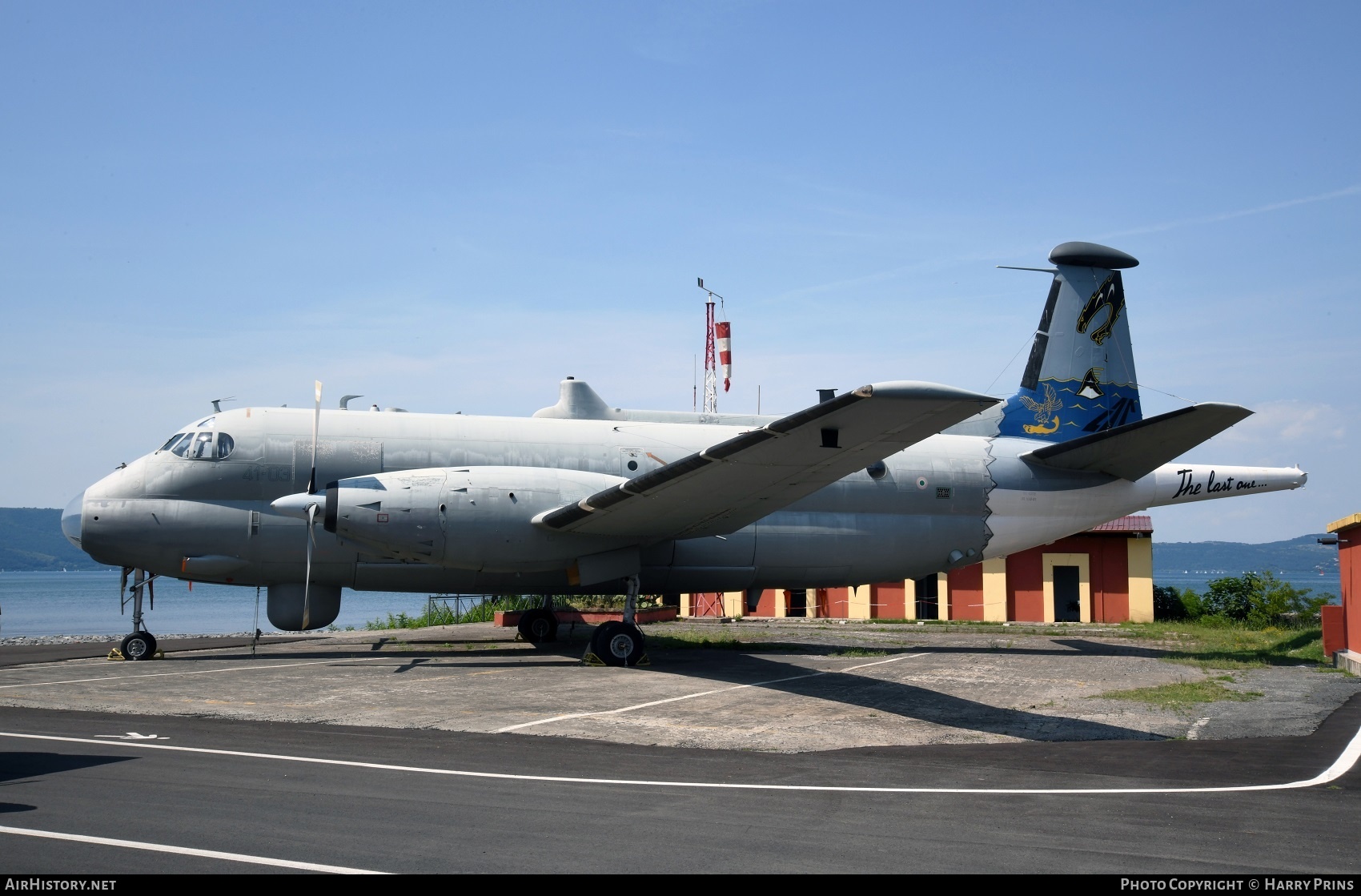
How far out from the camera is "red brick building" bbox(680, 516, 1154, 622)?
Answer: 33656 millimetres

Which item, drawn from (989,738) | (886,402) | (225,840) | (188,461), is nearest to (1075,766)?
(989,738)

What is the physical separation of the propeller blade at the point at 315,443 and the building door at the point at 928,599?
24.0 m

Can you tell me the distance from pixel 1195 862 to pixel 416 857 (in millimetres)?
4357

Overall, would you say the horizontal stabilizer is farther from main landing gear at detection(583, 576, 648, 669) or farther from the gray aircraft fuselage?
main landing gear at detection(583, 576, 648, 669)

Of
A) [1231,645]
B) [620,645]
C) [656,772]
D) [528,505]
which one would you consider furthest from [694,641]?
[656,772]

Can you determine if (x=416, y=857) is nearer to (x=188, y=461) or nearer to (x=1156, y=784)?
(x=1156, y=784)

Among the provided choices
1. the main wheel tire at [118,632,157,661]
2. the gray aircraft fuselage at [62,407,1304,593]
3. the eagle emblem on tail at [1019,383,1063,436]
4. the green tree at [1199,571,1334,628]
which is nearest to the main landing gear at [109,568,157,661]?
the main wheel tire at [118,632,157,661]

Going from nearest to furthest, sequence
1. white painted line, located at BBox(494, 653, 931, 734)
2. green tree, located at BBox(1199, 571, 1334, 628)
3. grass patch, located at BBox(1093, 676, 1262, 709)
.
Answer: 1. white painted line, located at BBox(494, 653, 931, 734)
2. grass patch, located at BBox(1093, 676, 1262, 709)
3. green tree, located at BBox(1199, 571, 1334, 628)

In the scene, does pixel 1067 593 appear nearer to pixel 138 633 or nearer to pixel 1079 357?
pixel 1079 357

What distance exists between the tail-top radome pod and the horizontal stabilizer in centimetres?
125

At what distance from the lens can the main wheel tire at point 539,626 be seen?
21406 mm

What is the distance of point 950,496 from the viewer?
2002 centimetres

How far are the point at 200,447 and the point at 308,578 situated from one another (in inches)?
135

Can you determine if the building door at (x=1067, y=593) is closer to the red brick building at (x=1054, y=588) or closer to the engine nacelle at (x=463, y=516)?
the red brick building at (x=1054, y=588)
